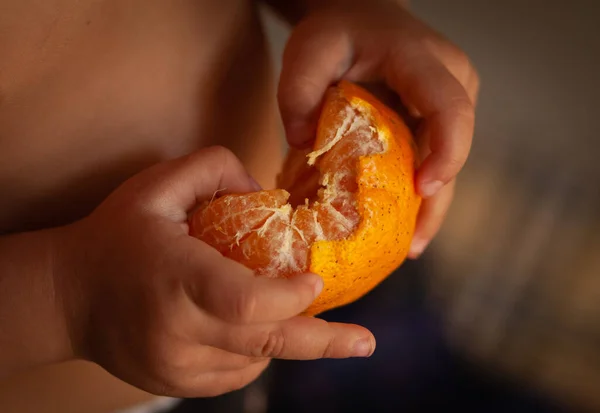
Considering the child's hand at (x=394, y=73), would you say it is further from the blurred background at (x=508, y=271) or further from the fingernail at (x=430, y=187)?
the blurred background at (x=508, y=271)

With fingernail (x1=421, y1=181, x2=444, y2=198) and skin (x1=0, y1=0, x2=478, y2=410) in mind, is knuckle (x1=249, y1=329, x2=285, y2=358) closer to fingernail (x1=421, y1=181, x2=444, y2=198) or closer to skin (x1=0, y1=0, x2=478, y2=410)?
skin (x1=0, y1=0, x2=478, y2=410)

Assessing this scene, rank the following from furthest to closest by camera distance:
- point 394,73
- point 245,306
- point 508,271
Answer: point 508,271, point 394,73, point 245,306

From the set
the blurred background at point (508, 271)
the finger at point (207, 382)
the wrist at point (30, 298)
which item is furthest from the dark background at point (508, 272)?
the wrist at point (30, 298)

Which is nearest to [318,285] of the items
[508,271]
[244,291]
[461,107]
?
[244,291]

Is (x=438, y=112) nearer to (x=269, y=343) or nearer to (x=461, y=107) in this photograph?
(x=461, y=107)

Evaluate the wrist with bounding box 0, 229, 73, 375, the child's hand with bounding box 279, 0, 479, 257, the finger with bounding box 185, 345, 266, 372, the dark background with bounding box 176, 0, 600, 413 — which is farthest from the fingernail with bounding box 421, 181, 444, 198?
the dark background with bounding box 176, 0, 600, 413

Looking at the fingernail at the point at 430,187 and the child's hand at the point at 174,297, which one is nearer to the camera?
the child's hand at the point at 174,297
